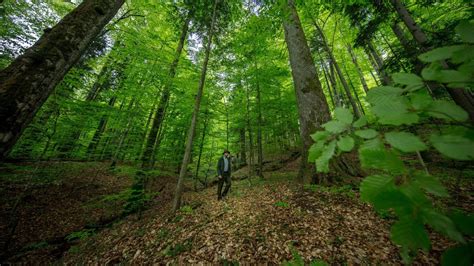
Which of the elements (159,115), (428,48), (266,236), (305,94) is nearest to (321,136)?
(266,236)

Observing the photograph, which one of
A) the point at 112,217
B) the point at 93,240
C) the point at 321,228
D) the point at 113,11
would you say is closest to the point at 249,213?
the point at 321,228

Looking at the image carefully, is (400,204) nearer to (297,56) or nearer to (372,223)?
(372,223)

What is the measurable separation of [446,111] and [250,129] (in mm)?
10968

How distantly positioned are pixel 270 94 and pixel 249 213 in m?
8.38

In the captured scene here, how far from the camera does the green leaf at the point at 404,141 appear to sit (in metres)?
0.63

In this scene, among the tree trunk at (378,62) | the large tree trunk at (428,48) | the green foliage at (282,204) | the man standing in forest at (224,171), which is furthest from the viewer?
the tree trunk at (378,62)

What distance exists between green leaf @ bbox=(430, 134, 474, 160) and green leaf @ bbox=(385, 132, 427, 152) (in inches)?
1.5

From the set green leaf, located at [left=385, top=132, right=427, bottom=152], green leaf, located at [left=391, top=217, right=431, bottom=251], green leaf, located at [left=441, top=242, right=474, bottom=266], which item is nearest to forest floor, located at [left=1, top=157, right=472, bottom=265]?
green leaf, located at [left=441, top=242, right=474, bottom=266]

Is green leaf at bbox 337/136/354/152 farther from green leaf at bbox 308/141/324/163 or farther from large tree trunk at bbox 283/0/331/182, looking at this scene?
large tree trunk at bbox 283/0/331/182

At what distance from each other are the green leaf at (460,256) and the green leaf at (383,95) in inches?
22.5

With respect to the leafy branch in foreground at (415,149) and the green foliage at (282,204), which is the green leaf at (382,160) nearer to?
the leafy branch in foreground at (415,149)

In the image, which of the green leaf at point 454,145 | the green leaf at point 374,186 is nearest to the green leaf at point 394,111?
the green leaf at point 454,145

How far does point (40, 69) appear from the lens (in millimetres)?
2137

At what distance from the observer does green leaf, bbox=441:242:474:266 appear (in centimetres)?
61
